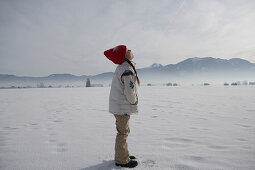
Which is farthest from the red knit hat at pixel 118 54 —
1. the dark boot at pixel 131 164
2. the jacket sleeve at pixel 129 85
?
the dark boot at pixel 131 164

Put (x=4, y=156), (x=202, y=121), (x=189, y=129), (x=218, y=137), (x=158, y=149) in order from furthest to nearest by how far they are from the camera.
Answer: (x=202, y=121)
(x=189, y=129)
(x=218, y=137)
(x=158, y=149)
(x=4, y=156)

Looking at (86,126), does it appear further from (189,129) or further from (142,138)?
(189,129)

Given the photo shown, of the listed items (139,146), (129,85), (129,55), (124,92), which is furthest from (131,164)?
(129,55)

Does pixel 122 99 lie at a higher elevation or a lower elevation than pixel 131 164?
higher

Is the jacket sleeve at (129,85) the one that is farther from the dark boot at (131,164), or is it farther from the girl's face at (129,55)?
the dark boot at (131,164)

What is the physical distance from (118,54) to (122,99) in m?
0.70

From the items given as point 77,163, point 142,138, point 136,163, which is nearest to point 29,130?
point 77,163

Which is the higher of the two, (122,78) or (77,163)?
(122,78)

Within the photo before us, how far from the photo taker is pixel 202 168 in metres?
2.47

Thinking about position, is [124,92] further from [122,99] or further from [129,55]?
[129,55]

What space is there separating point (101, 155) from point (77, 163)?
1.44 ft

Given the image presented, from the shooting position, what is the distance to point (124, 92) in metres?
2.53

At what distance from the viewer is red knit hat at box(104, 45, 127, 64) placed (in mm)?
2570

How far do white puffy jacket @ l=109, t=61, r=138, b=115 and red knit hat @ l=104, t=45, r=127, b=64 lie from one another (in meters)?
0.08
